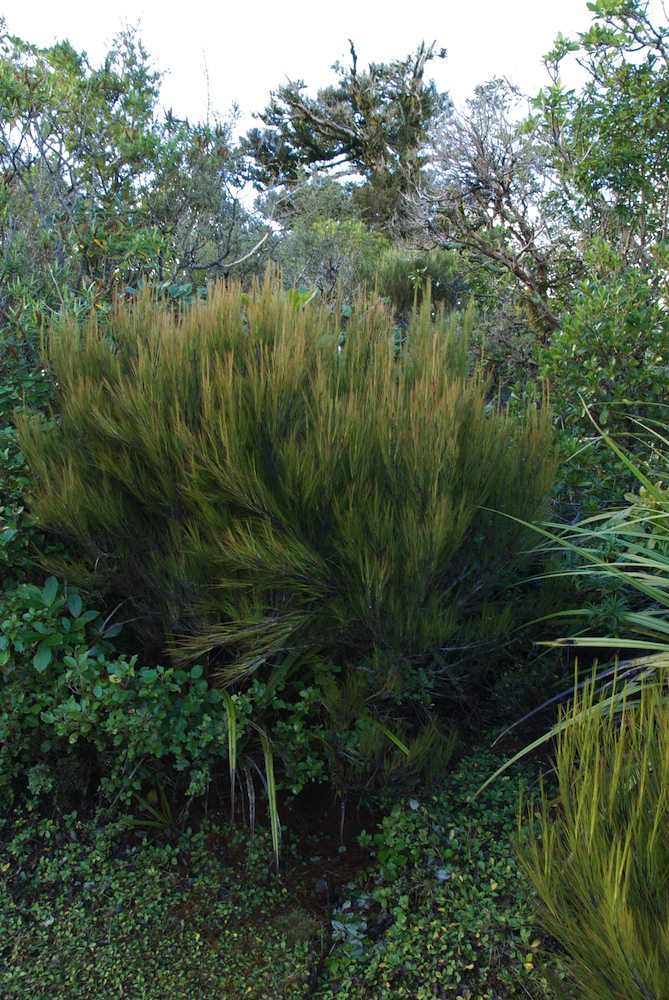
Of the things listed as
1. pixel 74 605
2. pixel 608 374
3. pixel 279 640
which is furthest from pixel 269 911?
pixel 608 374

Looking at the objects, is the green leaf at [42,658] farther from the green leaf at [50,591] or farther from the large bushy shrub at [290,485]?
the large bushy shrub at [290,485]

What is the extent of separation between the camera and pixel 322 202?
1828cm

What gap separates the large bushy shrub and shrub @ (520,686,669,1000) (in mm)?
1116

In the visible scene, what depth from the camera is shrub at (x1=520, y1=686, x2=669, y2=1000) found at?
5.14 ft

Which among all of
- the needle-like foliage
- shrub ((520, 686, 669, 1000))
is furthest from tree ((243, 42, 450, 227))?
shrub ((520, 686, 669, 1000))

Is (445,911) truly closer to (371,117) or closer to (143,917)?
(143,917)

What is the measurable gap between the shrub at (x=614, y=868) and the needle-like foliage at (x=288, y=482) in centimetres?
111

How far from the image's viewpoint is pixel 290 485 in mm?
2914

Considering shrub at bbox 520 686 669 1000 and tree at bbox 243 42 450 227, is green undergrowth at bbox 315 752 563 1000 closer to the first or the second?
shrub at bbox 520 686 669 1000

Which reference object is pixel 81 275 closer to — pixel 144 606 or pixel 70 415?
pixel 70 415

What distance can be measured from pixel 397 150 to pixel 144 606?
→ 2129 centimetres

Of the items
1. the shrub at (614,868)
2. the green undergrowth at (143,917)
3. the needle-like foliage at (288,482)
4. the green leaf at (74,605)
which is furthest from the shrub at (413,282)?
the shrub at (614,868)

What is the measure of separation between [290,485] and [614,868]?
1677 millimetres

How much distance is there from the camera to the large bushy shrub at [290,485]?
A: 2869 mm
